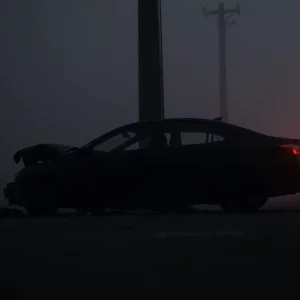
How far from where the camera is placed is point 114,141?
9328mm

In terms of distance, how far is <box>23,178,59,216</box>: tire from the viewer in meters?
9.12

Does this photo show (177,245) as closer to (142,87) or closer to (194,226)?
(194,226)

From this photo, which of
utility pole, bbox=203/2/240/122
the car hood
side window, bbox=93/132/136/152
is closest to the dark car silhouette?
side window, bbox=93/132/136/152

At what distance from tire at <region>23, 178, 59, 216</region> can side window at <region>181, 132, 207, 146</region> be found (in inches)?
74.3

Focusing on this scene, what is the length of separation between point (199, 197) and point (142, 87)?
543 cm

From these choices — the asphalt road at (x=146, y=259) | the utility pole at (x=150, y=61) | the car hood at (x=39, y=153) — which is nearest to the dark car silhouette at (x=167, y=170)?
the car hood at (x=39, y=153)

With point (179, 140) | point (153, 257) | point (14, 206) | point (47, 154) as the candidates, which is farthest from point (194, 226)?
→ point (14, 206)

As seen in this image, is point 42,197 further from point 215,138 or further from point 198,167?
point 215,138

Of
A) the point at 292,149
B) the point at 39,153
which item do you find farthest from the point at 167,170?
the point at 39,153

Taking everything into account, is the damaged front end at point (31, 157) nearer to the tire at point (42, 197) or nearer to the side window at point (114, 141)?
the tire at point (42, 197)

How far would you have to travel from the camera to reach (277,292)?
343 centimetres

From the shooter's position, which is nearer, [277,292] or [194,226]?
[277,292]

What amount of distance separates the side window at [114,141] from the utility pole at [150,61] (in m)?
4.45

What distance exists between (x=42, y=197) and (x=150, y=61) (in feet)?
17.6
